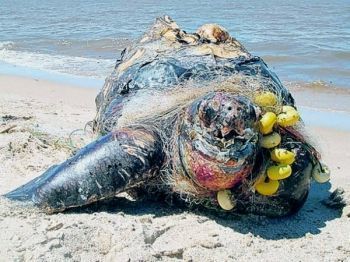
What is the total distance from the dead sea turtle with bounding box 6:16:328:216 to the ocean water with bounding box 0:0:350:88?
4863mm

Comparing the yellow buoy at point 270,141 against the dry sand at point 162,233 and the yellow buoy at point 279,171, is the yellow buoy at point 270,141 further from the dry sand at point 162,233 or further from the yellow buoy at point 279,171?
the dry sand at point 162,233

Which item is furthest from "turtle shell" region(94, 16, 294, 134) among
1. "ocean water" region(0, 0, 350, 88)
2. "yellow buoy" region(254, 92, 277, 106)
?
"ocean water" region(0, 0, 350, 88)

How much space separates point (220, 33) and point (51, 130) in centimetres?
193

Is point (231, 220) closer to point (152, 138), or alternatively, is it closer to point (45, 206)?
point (152, 138)

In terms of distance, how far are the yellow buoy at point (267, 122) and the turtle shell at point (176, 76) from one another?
29 centimetres

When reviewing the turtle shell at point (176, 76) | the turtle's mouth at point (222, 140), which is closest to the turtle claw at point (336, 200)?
the turtle shell at point (176, 76)

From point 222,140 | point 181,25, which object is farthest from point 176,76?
point 181,25

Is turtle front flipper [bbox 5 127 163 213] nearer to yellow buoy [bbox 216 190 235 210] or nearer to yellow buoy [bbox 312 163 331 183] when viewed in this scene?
yellow buoy [bbox 216 190 235 210]

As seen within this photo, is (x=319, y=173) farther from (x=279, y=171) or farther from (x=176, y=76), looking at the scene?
(x=176, y=76)

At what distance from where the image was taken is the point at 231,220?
332 cm

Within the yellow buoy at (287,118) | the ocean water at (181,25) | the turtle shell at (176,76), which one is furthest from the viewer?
the ocean water at (181,25)

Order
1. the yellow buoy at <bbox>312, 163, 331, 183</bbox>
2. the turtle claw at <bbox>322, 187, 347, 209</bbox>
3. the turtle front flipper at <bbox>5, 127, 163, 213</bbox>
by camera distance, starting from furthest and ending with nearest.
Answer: the turtle claw at <bbox>322, 187, 347, 209</bbox> → the yellow buoy at <bbox>312, 163, 331, 183</bbox> → the turtle front flipper at <bbox>5, 127, 163, 213</bbox>

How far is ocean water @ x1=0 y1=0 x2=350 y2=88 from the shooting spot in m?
9.77

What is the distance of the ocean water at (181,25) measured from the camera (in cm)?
977
